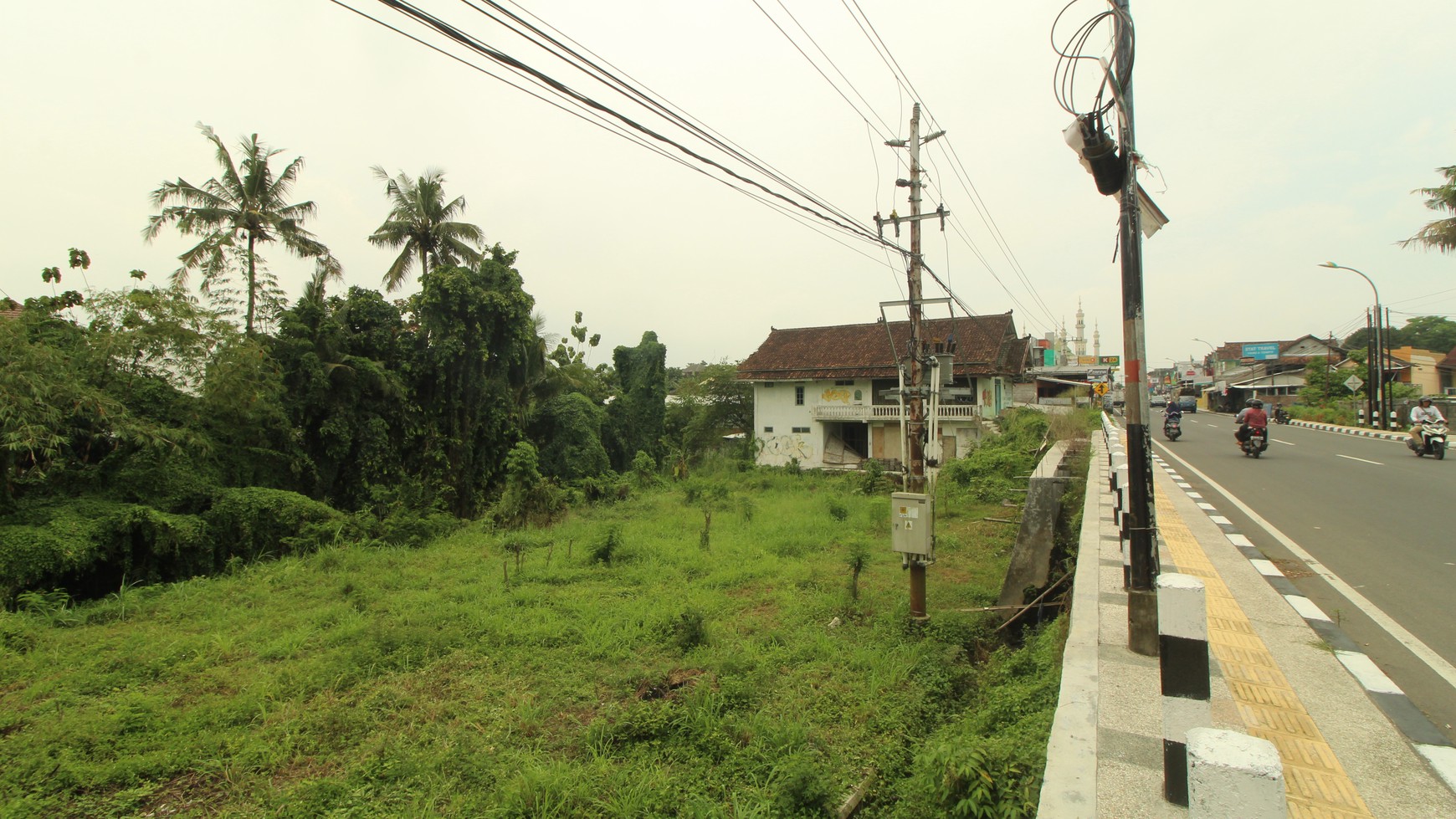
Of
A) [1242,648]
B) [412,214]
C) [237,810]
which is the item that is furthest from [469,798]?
[412,214]

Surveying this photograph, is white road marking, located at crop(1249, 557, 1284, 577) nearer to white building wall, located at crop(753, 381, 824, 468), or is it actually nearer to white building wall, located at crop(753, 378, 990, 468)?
white building wall, located at crop(753, 378, 990, 468)

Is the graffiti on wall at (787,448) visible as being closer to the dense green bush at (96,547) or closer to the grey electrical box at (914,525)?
the dense green bush at (96,547)

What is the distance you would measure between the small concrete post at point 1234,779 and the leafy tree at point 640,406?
99.2 ft

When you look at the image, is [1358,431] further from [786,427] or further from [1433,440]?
[786,427]

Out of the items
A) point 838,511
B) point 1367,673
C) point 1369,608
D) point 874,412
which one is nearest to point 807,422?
point 874,412

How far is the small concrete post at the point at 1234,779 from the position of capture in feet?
5.27

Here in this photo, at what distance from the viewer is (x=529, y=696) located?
223 inches

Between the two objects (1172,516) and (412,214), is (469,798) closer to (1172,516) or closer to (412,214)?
(1172,516)

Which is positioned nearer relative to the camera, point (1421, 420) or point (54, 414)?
point (54, 414)

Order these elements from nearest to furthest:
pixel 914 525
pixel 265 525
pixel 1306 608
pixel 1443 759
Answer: pixel 1443 759
pixel 1306 608
pixel 914 525
pixel 265 525

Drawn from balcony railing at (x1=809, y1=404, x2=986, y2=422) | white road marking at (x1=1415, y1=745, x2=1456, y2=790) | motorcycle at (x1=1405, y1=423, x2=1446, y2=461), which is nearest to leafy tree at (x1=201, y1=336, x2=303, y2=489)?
white road marking at (x1=1415, y1=745, x2=1456, y2=790)

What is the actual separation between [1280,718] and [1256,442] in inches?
633

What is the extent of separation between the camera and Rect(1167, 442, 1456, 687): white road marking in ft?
14.2

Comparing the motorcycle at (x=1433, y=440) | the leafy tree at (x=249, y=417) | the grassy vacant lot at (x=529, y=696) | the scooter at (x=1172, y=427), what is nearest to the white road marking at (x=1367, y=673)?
the grassy vacant lot at (x=529, y=696)
